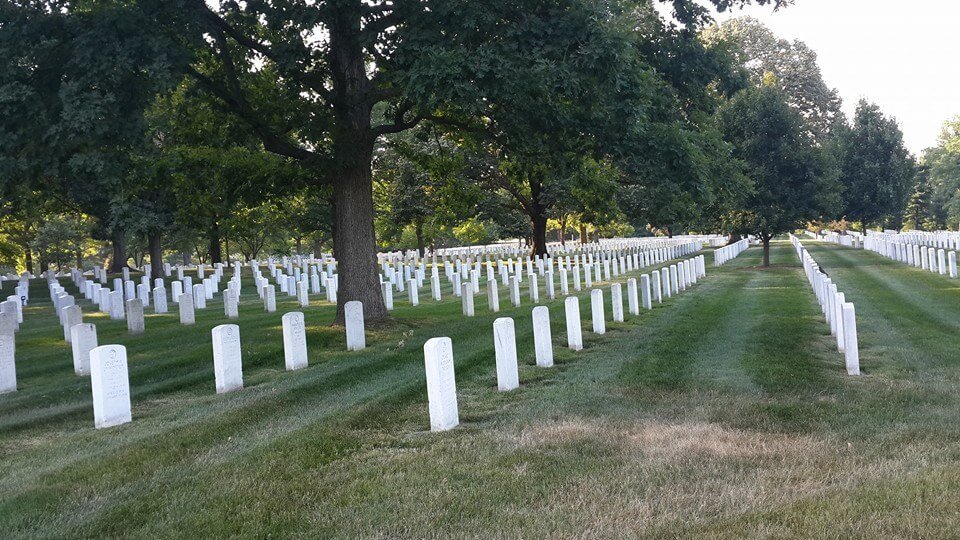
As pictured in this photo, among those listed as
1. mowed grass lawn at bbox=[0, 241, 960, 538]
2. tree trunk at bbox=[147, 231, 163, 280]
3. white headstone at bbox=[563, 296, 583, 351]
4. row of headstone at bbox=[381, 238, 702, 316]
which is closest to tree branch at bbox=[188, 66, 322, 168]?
mowed grass lawn at bbox=[0, 241, 960, 538]

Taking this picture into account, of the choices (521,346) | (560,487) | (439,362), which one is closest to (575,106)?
(521,346)

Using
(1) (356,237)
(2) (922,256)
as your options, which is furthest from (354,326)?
(2) (922,256)

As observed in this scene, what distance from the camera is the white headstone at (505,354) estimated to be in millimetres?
9359

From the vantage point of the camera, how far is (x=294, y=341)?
38.0ft

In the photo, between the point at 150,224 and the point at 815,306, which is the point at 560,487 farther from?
the point at 150,224

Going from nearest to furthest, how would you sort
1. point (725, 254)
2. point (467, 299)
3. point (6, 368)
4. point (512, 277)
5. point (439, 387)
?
point (439, 387) < point (6, 368) < point (467, 299) < point (512, 277) < point (725, 254)

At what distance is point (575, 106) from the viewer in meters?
13.3

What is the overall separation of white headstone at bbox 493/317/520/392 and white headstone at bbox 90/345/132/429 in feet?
12.7

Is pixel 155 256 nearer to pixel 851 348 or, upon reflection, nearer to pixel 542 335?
pixel 542 335

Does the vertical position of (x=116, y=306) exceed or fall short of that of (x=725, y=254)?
it exceeds it

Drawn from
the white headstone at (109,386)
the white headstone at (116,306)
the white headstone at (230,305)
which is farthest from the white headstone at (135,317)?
the white headstone at (109,386)

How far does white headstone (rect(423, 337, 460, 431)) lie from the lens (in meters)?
7.52

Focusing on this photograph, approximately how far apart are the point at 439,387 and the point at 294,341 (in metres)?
4.59

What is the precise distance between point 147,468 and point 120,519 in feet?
3.82
